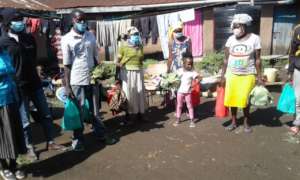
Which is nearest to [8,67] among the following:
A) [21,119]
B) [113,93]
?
[21,119]

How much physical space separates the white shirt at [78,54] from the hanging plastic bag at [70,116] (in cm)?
33

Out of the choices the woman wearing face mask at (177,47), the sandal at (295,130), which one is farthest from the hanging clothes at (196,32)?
the sandal at (295,130)

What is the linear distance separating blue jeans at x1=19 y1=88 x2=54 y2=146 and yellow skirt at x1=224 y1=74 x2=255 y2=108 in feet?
9.85

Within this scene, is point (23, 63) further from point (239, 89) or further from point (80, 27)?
point (239, 89)

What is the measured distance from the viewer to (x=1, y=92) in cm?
432

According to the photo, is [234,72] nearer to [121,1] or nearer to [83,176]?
[83,176]

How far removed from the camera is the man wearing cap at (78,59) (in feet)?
17.3

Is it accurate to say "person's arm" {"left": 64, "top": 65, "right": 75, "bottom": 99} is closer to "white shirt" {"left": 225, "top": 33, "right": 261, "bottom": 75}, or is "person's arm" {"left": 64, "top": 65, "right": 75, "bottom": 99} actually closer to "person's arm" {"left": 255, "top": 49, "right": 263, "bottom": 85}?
"white shirt" {"left": 225, "top": 33, "right": 261, "bottom": 75}

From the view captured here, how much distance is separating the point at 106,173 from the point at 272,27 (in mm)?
11006

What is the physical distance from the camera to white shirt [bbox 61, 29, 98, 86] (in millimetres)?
5262

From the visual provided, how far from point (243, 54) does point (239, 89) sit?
1.93ft

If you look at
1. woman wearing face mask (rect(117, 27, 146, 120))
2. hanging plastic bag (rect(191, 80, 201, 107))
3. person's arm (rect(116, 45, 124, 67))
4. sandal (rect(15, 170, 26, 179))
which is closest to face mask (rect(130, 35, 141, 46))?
woman wearing face mask (rect(117, 27, 146, 120))

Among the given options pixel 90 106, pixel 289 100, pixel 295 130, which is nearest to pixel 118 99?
pixel 90 106

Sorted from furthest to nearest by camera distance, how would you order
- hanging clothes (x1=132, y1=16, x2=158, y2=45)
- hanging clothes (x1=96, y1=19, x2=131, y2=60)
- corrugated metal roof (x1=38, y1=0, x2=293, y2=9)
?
corrugated metal roof (x1=38, y1=0, x2=293, y2=9) < hanging clothes (x1=132, y1=16, x2=158, y2=45) < hanging clothes (x1=96, y1=19, x2=131, y2=60)
